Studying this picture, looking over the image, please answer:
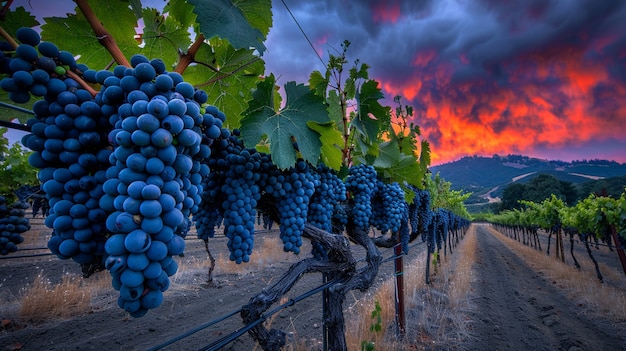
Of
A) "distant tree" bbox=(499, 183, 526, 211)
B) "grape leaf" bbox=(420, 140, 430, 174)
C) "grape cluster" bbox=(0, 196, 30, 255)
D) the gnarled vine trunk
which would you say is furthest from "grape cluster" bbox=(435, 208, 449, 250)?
"distant tree" bbox=(499, 183, 526, 211)

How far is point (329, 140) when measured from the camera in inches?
84.1

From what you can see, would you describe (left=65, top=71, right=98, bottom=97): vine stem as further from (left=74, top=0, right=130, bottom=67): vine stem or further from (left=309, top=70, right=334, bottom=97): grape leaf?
(left=309, top=70, right=334, bottom=97): grape leaf

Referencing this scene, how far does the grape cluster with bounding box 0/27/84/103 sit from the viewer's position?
0.89m

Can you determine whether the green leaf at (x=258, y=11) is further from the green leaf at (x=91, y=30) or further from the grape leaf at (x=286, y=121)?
the green leaf at (x=91, y=30)

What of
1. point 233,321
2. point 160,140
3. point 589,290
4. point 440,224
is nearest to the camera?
point 160,140

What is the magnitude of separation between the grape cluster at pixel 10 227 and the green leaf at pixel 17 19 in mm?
3210

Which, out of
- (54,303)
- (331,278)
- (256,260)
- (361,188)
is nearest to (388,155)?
(361,188)

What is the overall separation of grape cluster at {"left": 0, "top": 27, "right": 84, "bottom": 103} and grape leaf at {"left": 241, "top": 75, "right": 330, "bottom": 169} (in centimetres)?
89

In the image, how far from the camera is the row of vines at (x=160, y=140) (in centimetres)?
90

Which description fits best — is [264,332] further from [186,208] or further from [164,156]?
[164,156]

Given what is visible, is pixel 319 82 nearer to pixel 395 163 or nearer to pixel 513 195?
pixel 395 163

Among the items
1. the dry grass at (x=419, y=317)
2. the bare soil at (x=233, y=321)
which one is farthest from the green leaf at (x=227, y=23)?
the bare soil at (x=233, y=321)

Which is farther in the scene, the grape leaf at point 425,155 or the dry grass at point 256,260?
the dry grass at point 256,260

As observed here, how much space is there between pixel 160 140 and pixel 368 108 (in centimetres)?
254
